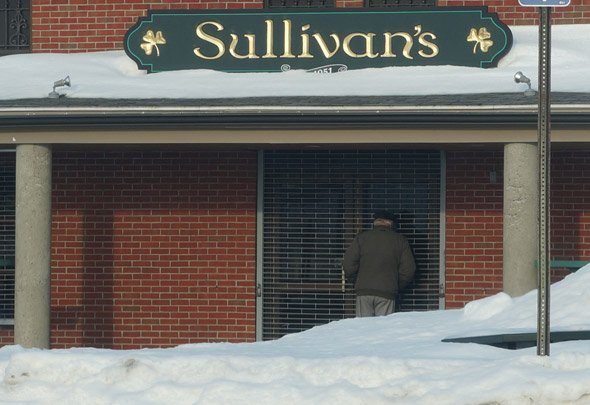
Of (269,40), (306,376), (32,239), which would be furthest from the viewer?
(269,40)

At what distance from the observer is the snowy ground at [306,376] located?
5703 millimetres

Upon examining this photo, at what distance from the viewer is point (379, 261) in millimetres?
13023

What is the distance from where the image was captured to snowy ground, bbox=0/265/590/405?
5.70m

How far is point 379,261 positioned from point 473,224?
1576 millimetres

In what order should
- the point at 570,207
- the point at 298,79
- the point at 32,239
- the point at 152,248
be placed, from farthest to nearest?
the point at 152,248 < the point at 570,207 < the point at 298,79 < the point at 32,239

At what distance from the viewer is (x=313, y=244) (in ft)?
47.2

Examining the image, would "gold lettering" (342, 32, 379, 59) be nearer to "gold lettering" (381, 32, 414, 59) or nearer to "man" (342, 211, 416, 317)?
"gold lettering" (381, 32, 414, 59)

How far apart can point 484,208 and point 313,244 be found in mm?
1839

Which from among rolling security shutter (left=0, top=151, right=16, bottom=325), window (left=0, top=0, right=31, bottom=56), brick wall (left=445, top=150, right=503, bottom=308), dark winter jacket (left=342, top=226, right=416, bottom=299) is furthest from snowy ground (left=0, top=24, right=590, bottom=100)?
dark winter jacket (left=342, top=226, right=416, bottom=299)

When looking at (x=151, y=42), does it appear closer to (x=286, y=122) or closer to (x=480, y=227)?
(x=286, y=122)

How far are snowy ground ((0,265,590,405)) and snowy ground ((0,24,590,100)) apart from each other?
5.87 m

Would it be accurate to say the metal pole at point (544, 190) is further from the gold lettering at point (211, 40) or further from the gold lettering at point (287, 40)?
the gold lettering at point (211, 40)

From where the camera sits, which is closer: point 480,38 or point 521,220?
point 521,220

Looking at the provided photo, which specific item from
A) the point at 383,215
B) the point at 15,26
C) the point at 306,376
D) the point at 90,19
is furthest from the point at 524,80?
the point at 306,376
